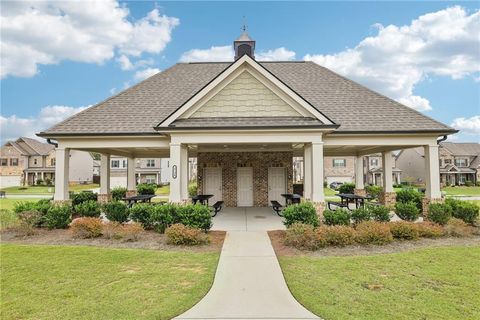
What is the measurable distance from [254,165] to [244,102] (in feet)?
22.0

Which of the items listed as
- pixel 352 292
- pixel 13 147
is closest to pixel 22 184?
pixel 13 147

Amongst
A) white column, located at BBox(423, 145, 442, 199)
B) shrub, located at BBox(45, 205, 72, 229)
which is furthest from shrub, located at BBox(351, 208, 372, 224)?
shrub, located at BBox(45, 205, 72, 229)

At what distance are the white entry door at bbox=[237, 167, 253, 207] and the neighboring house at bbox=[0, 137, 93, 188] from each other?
141 feet

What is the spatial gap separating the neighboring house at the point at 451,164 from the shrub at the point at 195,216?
54.6 meters

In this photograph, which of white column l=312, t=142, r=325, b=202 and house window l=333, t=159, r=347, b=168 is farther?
house window l=333, t=159, r=347, b=168

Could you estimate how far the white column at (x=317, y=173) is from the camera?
11.8 meters

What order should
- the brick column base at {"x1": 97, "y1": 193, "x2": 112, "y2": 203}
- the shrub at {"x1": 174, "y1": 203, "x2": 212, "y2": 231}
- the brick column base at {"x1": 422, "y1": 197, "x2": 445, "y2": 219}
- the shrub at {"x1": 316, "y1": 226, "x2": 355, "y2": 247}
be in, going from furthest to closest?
the brick column base at {"x1": 97, "y1": 193, "x2": 112, "y2": 203}, the brick column base at {"x1": 422, "y1": 197, "x2": 445, "y2": 219}, the shrub at {"x1": 174, "y1": 203, "x2": 212, "y2": 231}, the shrub at {"x1": 316, "y1": 226, "x2": 355, "y2": 247}

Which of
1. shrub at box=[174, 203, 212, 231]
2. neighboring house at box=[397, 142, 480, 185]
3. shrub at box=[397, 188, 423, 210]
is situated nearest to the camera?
shrub at box=[174, 203, 212, 231]

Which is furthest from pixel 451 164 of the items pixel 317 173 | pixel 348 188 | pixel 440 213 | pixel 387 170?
pixel 317 173

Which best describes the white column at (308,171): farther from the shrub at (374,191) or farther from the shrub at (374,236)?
the shrub at (374,191)

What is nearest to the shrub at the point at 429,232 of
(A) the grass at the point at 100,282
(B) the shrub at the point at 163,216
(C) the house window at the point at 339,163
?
(A) the grass at the point at 100,282

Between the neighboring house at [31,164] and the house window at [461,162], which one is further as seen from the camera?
the house window at [461,162]

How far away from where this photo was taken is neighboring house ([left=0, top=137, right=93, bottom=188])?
171ft

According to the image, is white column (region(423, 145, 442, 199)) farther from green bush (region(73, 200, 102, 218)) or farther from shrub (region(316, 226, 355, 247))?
green bush (region(73, 200, 102, 218))
